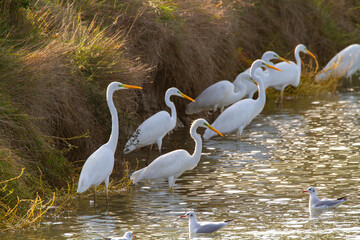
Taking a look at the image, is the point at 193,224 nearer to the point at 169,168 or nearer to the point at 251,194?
the point at 251,194

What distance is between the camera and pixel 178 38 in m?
14.2

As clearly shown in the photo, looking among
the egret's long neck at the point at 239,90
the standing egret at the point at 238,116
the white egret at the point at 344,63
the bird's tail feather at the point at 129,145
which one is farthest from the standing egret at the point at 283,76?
the bird's tail feather at the point at 129,145

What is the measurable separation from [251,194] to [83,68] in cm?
353

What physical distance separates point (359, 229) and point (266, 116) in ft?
31.2

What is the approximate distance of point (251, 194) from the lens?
30.5ft

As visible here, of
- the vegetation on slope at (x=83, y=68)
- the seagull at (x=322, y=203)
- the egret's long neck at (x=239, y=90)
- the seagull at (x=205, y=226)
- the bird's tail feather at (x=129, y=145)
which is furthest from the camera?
the egret's long neck at (x=239, y=90)

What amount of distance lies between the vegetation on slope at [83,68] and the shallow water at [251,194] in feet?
2.69

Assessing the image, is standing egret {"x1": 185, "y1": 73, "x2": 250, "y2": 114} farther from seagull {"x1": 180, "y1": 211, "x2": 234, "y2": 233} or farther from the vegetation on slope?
seagull {"x1": 180, "y1": 211, "x2": 234, "y2": 233}

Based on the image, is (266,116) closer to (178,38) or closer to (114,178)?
(178,38)

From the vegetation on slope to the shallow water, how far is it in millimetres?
821

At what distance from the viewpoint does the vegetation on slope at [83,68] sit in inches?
358

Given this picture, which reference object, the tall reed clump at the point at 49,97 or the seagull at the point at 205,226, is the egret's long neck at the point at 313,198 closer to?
the seagull at the point at 205,226

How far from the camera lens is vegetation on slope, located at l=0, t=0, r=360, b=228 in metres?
9.09

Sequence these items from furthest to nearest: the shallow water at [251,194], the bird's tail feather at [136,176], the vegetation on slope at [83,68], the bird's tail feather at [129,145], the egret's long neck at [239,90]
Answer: the egret's long neck at [239,90], the bird's tail feather at [129,145], the bird's tail feather at [136,176], the vegetation on slope at [83,68], the shallow water at [251,194]
